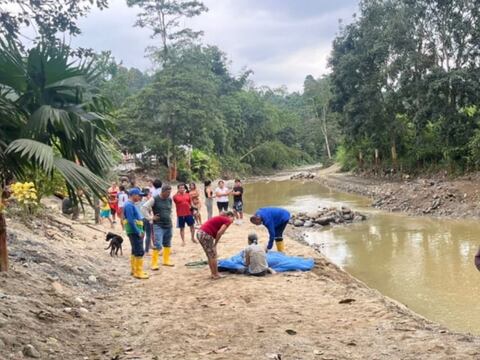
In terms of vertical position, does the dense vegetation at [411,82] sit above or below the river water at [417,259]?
above

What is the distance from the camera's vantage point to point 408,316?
632 cm

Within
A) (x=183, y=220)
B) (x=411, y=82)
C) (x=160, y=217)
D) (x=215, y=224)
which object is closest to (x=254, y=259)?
(x=215, y=224)

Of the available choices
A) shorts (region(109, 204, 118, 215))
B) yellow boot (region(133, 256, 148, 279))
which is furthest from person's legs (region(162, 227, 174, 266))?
shorts (region(109, 204, 118, 215))

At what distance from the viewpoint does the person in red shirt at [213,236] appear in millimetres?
8234

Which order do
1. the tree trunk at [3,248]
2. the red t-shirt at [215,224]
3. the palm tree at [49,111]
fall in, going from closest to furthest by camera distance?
the palm tree at [49,111] → the tree trunk at [3,248] → the red t-shirt at [215,224]

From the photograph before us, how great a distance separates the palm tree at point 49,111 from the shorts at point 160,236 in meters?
4.36

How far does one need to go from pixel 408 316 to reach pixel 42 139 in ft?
15.2

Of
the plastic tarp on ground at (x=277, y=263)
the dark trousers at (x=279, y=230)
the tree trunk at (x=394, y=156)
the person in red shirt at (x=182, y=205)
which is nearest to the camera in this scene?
the plastic tarp on ground at (x=277, y=263)

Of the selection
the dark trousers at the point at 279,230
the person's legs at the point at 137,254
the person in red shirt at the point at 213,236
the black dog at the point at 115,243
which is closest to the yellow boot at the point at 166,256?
the person's legs at the point at 137,254

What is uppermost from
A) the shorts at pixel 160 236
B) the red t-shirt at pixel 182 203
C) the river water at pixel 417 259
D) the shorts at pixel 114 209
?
the red t-shirt at pixel 182 203

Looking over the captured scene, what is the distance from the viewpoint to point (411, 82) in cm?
2719

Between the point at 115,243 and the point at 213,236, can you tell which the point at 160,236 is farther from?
the point at 115,243

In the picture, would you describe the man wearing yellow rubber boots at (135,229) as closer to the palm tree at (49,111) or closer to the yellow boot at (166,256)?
the yellow boot at (166,256)

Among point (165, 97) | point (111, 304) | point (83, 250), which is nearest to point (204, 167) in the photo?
point (165, 97)
